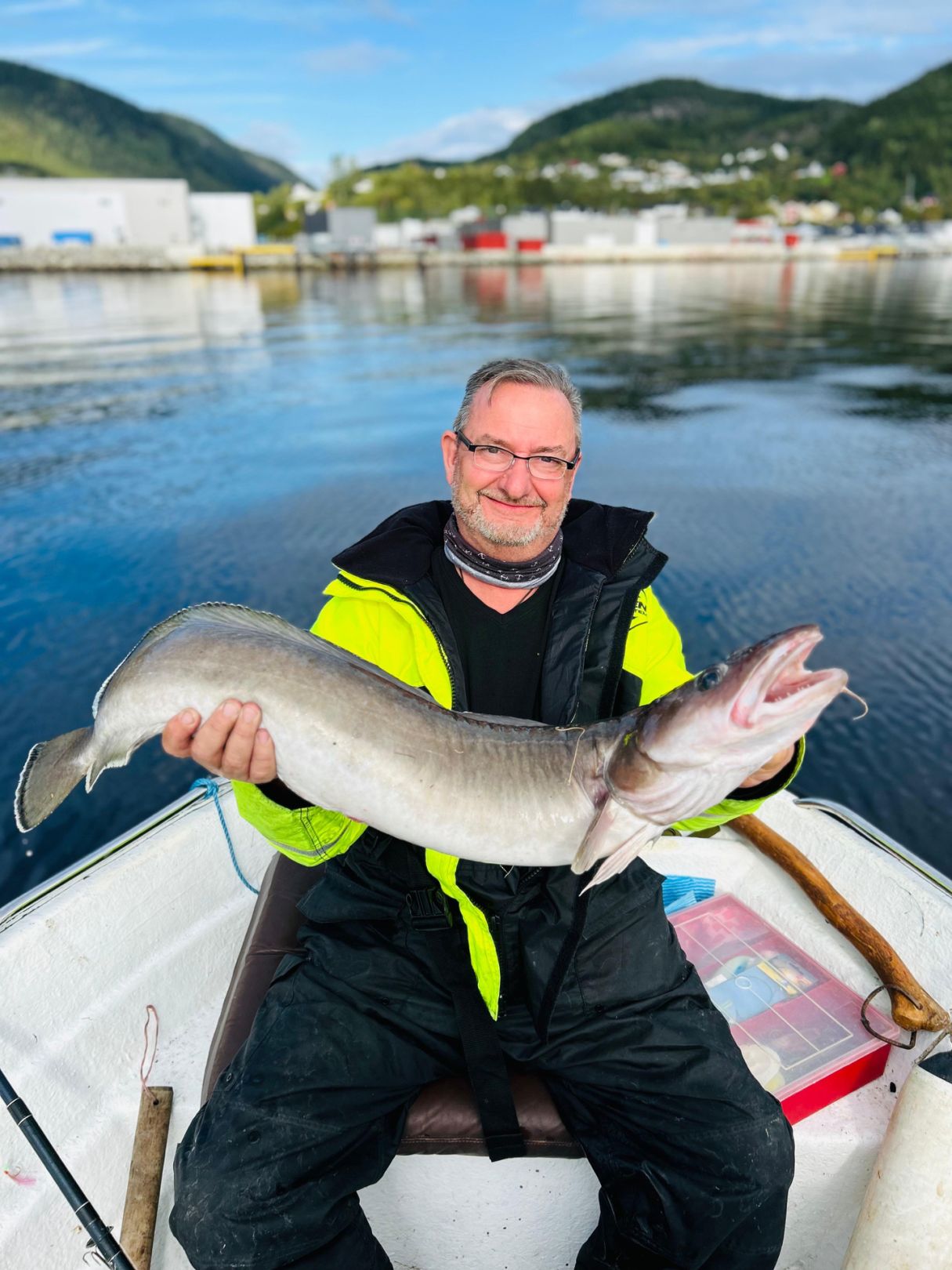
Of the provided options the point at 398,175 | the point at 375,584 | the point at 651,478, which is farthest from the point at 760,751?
the point at 398,175

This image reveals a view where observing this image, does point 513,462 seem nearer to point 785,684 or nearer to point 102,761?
point 785,684

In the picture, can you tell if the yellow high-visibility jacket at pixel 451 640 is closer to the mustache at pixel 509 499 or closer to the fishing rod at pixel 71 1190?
the mustache at pixel 509 499

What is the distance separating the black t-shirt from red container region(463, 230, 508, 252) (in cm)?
12569

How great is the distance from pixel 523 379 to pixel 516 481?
1.46 feet

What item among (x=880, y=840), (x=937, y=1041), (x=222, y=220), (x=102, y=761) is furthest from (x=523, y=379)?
(x=222, y=220)

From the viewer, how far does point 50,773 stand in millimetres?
2785

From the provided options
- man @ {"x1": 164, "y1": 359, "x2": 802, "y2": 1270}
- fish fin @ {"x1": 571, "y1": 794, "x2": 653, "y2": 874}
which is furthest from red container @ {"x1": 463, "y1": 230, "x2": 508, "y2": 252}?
fish fin @ {"x1": 571, "y1": 794, "x2": 653, "y2": 874}

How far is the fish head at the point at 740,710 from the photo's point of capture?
6.79ft

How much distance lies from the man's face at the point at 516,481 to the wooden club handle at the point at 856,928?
80.1 inches

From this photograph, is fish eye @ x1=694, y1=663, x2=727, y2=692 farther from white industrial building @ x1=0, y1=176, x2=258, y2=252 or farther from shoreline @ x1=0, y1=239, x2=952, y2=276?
white industrial building @ x1=0, y1=176, x2=258, y2=252

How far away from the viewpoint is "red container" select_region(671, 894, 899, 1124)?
314cm

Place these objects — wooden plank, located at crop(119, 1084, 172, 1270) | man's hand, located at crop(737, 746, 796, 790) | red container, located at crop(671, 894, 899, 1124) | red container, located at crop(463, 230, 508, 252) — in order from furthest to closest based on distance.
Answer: red container, located at crop(463, 230, 508, 252) → red container, located at crop(671, 894, 899, 1124) → wooden plank, located at crop(119, 1084, 172, 1270) → man's hand, located at crop(737, 746, 796, 790)

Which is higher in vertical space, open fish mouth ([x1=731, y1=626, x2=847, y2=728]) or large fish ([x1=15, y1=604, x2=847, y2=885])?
open fish mouth ([x1=731, y1=626, x2=847, y2=728])

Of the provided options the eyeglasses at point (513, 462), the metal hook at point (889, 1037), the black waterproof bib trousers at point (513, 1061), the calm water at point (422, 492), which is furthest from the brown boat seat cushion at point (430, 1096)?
the calm water at point (422, 492)
